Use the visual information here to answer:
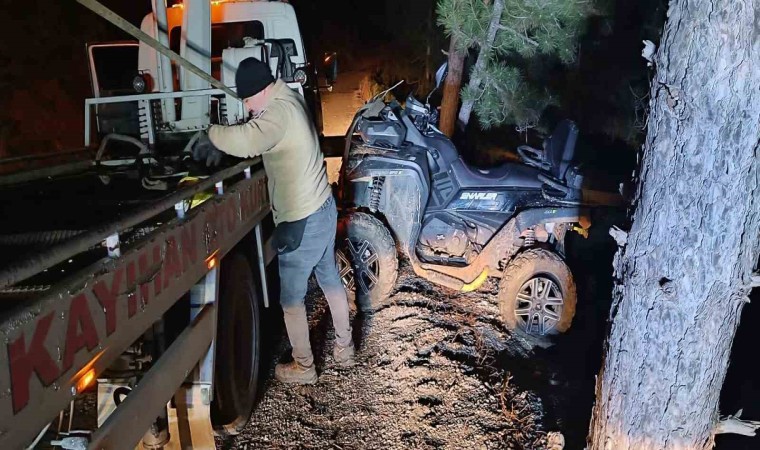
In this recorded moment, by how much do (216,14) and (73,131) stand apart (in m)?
9.34

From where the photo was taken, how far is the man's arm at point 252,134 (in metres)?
3.00

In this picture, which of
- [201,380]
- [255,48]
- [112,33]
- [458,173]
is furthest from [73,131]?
[201,380]

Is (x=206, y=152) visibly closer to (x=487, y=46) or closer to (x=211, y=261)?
(x=211, y=261)

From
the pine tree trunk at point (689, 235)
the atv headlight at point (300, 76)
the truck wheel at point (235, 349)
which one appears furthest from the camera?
the atv headlight at point (300, 76)

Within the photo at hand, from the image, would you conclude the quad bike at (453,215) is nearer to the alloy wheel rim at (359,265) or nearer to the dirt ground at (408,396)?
the alloy wheel rim at (359,265)

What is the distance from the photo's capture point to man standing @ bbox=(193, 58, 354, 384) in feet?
10.3

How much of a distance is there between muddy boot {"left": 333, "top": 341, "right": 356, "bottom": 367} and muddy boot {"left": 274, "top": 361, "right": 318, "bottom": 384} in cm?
27

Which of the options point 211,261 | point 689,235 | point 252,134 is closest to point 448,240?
point 252,134

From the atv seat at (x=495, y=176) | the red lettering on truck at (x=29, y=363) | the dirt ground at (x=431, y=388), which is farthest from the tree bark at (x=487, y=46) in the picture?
the red lettering on truck at (x=29, y=363)

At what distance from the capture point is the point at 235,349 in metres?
3.45

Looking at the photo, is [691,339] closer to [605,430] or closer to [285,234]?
[605,430]

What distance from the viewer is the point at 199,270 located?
2.55 m

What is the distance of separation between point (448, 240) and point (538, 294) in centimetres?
94

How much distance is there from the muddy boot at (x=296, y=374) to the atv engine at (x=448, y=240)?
1661 millimetres
